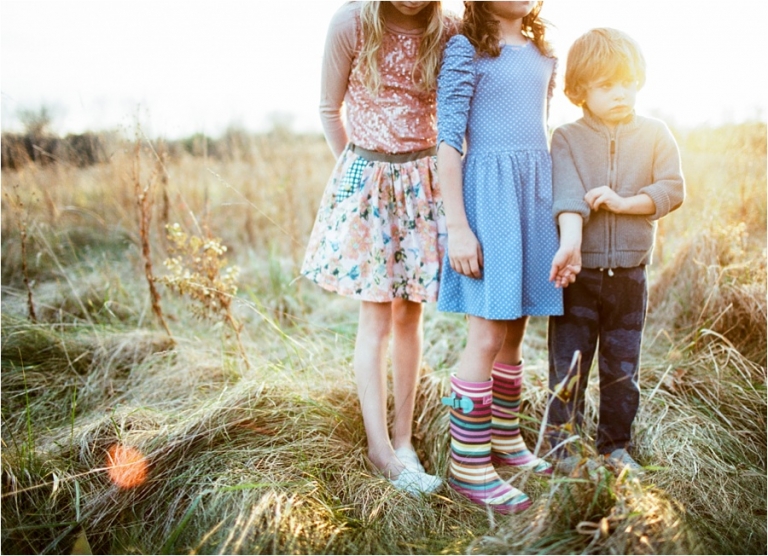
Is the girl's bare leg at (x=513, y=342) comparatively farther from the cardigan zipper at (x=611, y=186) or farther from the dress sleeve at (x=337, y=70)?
the dress sleeve at (x=337, y=70)

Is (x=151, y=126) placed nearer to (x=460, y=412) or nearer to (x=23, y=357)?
(x=23, y=357)

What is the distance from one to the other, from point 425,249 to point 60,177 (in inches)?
140

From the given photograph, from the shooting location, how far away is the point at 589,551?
4.21 feet

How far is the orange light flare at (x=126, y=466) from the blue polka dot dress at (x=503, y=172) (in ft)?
3.54

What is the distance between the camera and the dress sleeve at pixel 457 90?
176 centimetres

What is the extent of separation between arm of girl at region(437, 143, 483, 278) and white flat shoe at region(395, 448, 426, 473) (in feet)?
2.42

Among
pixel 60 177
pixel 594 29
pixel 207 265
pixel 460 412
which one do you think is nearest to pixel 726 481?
pixel 460 412

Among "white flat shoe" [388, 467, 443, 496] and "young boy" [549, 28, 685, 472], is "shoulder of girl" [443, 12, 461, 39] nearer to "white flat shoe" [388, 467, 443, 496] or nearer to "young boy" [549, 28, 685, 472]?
"young boy" [549, 28, 685, 472]

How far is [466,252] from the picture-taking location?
5.88ft

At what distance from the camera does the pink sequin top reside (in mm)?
1861

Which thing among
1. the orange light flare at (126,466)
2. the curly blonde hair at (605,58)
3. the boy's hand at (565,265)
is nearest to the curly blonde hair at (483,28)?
the curly blonde hair at (605,58)

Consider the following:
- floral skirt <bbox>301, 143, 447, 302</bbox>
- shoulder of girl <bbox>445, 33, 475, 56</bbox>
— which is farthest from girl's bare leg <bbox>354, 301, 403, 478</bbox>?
shoulder of girl <bbox>445, 33, 475, 56</bbox>

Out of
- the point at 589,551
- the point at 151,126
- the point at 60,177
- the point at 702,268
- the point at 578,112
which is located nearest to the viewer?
the point at 589,551

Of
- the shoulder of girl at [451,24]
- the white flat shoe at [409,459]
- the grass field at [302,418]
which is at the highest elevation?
the shoulder of girl at [451,24]
